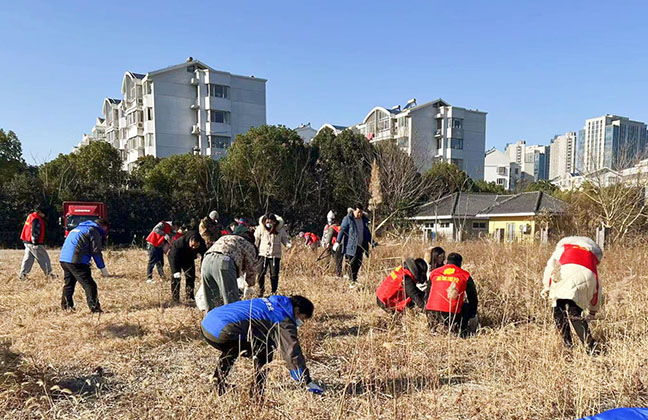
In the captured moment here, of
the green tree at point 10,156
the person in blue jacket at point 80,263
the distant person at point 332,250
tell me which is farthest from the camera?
the green tree at point 10,156

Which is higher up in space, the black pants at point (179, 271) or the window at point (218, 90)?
the window at point (218, 90)

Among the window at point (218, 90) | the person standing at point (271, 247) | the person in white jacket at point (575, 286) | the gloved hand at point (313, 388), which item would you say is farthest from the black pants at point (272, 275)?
the window at point (218, 90)

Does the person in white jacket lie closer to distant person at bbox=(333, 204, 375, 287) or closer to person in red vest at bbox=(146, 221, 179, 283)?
→ distant person at bbox=(333, 204, 375, 287)

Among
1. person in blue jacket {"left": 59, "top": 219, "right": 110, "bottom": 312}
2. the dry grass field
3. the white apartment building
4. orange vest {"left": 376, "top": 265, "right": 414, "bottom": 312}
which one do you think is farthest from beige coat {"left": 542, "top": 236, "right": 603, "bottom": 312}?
the white apartment building

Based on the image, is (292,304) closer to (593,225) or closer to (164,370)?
(164,370)

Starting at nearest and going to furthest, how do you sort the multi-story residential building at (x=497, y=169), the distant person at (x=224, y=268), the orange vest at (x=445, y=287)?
the distant person at (x=224, y=268) < the orange vest at (x=445, y=287) < the multi-story residential building at (x=497, y=169)

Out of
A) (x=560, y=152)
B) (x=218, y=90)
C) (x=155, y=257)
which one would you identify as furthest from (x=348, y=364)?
(x=560, y=152)

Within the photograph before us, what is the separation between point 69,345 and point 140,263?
6058mm

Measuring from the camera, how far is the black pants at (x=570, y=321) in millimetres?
3278

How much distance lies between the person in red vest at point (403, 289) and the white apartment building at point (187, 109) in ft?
90.1

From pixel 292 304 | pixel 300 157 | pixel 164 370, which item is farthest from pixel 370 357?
pixel 300 157

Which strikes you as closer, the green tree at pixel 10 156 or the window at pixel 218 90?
the green tree at pixel 10 156

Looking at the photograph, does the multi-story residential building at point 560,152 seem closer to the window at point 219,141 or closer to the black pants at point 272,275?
the window at point 219,141

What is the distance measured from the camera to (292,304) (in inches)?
105
